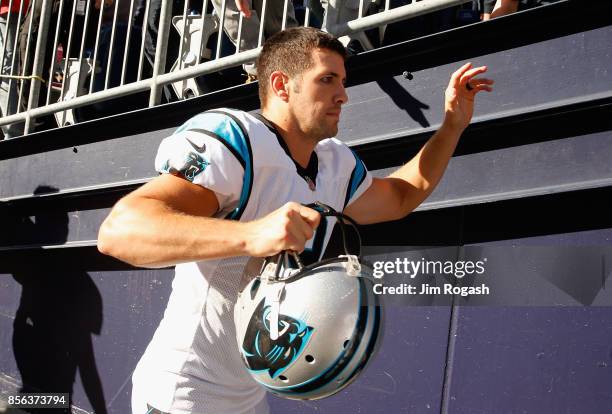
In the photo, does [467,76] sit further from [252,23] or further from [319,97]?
[252,23]

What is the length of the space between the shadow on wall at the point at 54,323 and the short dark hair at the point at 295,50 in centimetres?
384

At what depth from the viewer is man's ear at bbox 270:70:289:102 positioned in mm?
3227

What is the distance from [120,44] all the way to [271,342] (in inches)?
214

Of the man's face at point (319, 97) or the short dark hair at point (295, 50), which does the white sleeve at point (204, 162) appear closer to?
the man's face at point (319, 97)

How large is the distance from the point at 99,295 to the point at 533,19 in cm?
405

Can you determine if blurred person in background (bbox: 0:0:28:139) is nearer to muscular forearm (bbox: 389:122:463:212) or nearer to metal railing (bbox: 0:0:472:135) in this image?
metal railing (bbox: 0:0:472:135)

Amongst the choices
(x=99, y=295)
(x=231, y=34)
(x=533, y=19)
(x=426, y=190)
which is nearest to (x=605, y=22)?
(x=533, y=19)

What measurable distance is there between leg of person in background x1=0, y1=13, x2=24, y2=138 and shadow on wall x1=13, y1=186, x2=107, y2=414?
89 cm

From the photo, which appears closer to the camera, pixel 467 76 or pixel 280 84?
pixel 280 84

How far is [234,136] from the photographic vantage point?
9.52ft

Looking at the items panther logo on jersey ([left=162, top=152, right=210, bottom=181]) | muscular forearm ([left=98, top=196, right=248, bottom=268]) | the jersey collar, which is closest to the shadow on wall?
the jersey collar

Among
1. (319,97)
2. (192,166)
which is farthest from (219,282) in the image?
(319,97)

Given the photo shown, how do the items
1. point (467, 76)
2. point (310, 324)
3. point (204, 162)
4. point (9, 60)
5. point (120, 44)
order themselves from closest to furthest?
point (310, 324) < point (204, 162) < point (467, 76) < point (120, 44) < point (9, 60)

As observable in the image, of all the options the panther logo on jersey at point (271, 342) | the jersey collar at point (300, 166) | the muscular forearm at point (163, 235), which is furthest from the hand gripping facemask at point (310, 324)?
the jersey collar at point (300, 166)
